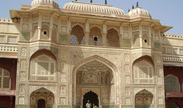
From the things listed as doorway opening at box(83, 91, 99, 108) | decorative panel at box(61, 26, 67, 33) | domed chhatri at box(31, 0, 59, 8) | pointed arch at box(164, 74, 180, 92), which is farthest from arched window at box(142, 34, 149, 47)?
domed chhatri at box(31, 0, 59, 8)

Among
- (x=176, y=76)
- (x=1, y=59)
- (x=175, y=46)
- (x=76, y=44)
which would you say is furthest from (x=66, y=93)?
(x=175, y=46)

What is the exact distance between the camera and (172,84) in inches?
749

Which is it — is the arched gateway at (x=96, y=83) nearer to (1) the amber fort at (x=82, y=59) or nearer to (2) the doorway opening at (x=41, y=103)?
(1) the amber fort at (x=82, y=59)

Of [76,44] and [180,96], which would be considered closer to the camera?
[76,44]

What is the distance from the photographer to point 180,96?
1719cm

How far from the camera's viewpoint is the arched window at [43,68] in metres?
14.7

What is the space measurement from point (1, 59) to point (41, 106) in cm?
386

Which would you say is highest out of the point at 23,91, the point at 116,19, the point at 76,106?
the point at 116,19

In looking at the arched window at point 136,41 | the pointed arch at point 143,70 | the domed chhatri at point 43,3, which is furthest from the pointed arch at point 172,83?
the domed chhatri at point 43,3

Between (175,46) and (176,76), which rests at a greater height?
(175,46)

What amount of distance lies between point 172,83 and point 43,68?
403 inches

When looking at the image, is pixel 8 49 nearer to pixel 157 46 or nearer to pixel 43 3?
pixel 43 3

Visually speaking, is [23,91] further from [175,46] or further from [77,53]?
[175,46]

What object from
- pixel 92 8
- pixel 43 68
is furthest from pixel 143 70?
pixel 43 68
